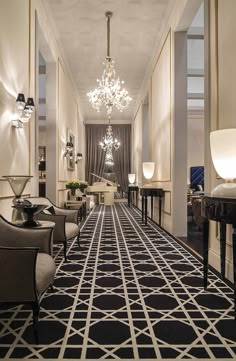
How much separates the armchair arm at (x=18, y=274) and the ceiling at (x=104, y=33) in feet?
13.8

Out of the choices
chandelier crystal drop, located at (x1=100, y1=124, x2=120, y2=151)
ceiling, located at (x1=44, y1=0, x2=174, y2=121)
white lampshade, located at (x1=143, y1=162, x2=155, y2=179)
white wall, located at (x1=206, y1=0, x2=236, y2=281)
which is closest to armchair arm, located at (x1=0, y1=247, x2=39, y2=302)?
white wall, located at (x1=206, y1=0, x2=236, y2=281)

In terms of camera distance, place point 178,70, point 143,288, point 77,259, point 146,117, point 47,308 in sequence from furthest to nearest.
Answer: point 146,117
point 178,70
point 77,259
point 143,288
point 47,308

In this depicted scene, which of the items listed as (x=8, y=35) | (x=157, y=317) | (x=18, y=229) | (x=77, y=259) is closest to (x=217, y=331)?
(x=157, y=317)

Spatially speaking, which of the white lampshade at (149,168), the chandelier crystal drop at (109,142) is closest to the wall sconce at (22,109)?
the white lampshade at (149,168)

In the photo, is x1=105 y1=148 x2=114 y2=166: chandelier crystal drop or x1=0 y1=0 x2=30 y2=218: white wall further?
x1=105 y1=148 x2=114 y2=166: chandelier crystal drop

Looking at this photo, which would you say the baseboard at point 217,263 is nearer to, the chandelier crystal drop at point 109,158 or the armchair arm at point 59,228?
the armchair arm at point 59,228

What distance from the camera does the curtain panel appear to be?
1277 cm

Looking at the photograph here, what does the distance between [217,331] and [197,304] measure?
38 centimetres

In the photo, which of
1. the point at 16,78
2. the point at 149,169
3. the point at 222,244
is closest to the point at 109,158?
the point at 149,169

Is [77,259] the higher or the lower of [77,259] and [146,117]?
the lower

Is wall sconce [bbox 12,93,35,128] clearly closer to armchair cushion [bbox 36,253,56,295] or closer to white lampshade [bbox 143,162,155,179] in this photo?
armchair cushion [bbox 36,253,56,295]

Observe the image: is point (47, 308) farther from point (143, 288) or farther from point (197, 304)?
point (197, 304)

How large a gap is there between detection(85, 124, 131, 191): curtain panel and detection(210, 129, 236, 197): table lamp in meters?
10.7

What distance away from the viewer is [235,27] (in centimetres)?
248
